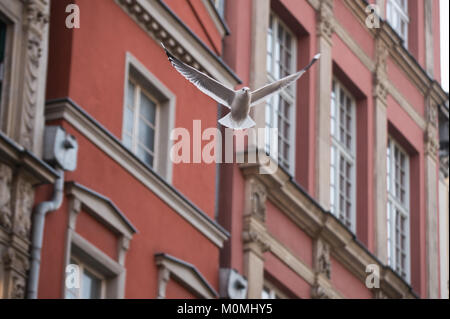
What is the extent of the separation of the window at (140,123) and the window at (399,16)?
49.4ft

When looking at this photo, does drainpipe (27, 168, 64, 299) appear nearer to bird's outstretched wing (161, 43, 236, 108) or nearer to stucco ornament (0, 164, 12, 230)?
stucco ornament (0, 164, 12, 230)

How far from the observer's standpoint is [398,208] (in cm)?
3922

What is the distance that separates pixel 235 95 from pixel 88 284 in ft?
38.1

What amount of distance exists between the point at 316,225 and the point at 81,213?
978 cm

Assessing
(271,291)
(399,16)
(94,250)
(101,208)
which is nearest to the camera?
(94,250)

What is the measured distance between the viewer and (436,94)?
4156 centimetres

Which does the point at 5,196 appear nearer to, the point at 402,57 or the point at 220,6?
the point at 220,6

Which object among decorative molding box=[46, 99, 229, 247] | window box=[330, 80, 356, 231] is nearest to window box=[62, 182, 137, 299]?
decorative molding box=[46, 99, 229, 247]

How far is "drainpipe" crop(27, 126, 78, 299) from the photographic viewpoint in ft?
71.5

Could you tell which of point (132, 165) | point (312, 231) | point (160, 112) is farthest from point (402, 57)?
point (132, 165)

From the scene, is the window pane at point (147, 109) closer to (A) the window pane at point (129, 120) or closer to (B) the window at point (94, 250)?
(A) the window pane at point (129, 120)

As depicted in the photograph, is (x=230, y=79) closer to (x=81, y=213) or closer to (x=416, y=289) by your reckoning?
(x=81, y=213)

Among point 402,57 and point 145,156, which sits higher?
point 402,57

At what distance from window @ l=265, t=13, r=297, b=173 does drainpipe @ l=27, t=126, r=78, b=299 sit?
930 cm
